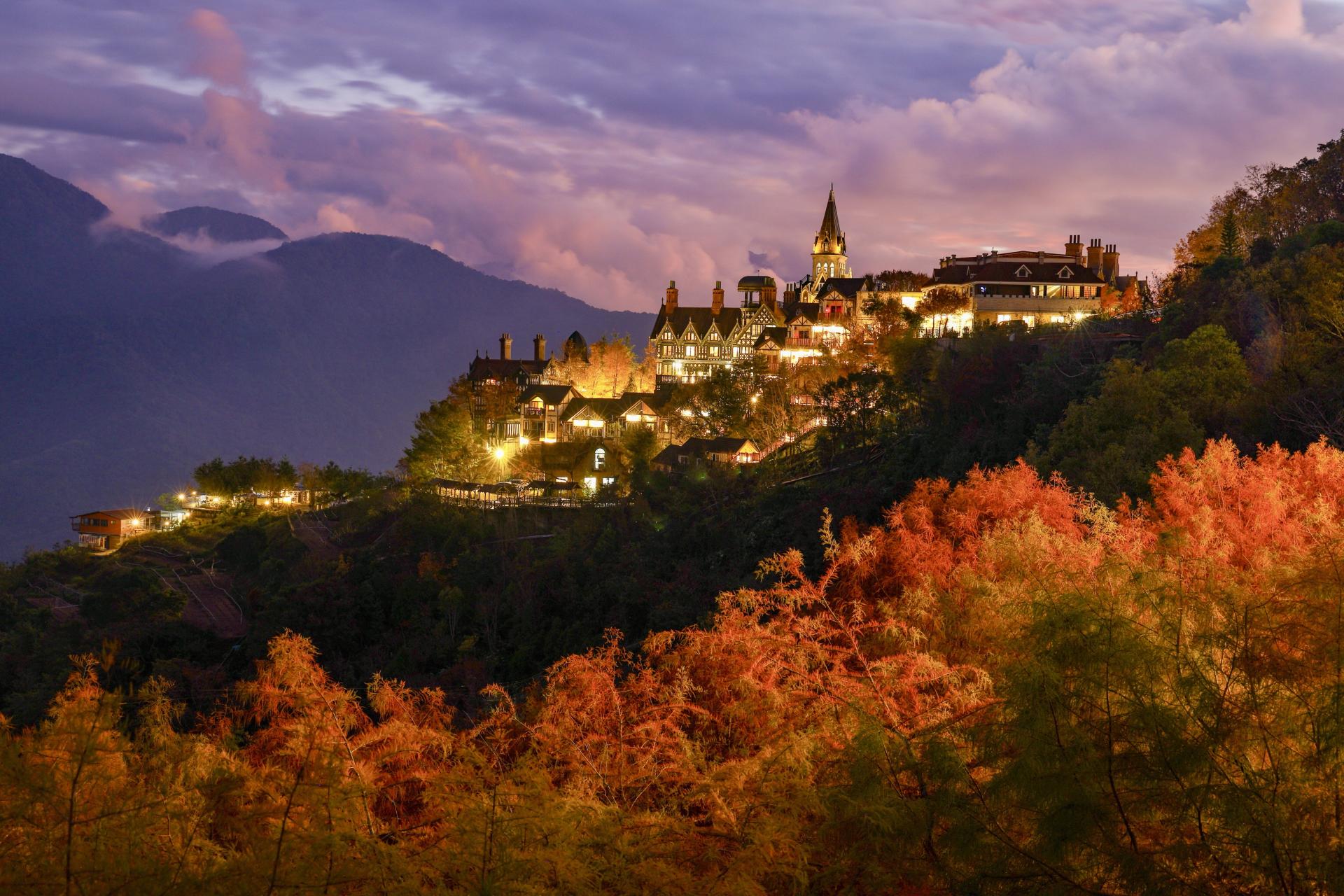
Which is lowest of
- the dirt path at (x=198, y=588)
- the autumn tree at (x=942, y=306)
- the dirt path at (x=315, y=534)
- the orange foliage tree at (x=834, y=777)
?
the dirt path at (x=198, y=588)

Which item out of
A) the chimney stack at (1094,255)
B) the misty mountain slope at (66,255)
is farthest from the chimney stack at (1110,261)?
the misty mountain slope at (66,255)

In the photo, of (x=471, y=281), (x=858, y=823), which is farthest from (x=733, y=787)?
(x=471, y=281)

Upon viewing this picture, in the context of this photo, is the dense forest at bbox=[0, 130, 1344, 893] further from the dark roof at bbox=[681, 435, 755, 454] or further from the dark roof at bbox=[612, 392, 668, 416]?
the dark roof at bbox=[612, 392, 668, 416]

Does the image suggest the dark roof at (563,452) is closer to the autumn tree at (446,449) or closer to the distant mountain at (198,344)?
the autumn tree at (446,449)

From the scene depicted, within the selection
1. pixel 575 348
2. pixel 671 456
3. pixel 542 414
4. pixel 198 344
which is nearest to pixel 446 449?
pixel 542 414

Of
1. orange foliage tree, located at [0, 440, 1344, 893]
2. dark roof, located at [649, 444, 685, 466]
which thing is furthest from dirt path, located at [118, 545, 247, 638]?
orange foliage tree, located at [0, 440, 1344, 893]

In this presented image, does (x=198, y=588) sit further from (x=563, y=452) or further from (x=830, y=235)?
(x=830, y=235)
